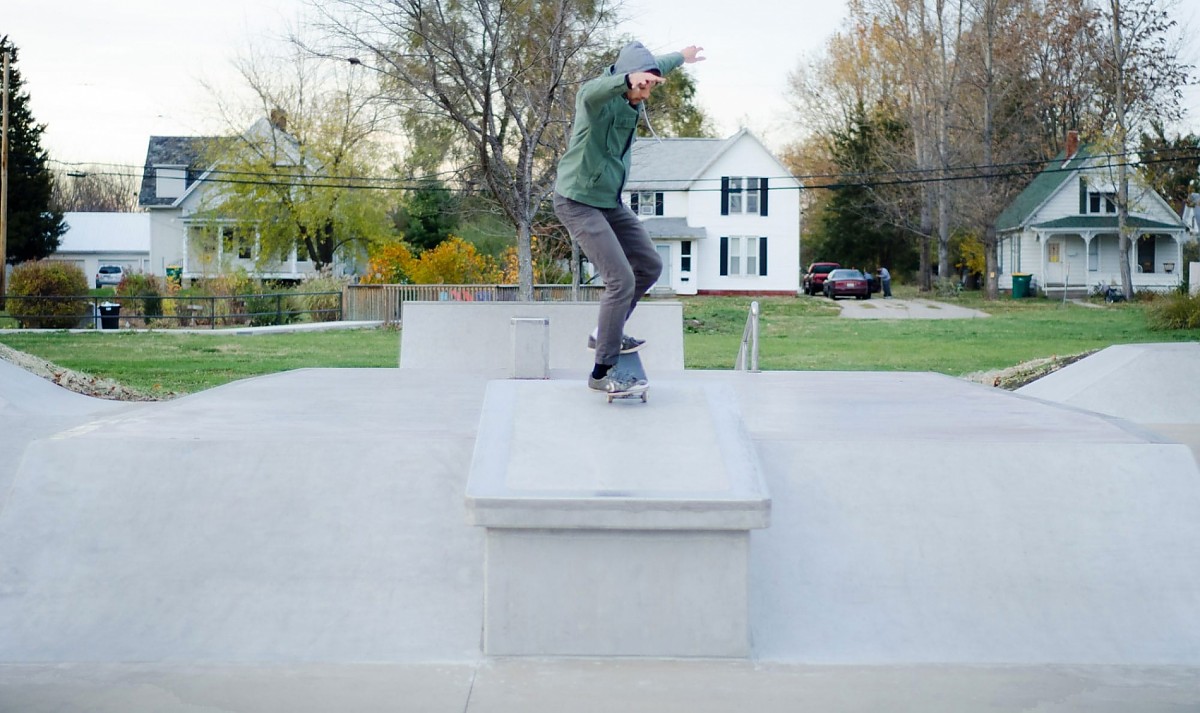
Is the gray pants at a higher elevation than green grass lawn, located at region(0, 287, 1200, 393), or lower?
higher

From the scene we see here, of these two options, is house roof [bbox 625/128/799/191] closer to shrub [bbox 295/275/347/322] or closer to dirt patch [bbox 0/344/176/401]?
shrub [bbox 295/275/347/322]

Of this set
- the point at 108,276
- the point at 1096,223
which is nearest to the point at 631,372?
the point at 1096,223

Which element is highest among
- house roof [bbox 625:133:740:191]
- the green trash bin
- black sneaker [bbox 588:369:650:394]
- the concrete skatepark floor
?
house roof [bbox 625:133:740:191]

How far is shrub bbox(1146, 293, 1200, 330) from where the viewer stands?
2547cm

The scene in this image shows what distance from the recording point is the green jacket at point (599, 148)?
6379 millimetres

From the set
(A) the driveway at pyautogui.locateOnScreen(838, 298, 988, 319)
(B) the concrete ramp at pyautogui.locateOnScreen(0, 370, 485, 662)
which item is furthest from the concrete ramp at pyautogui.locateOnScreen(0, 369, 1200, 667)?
(A) the driveway at pyautogui.locateOnScreen(838, 298, 988, 319)

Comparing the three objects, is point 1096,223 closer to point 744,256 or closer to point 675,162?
point 744,256

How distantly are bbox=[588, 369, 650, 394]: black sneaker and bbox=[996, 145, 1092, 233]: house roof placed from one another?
46567 millimetres

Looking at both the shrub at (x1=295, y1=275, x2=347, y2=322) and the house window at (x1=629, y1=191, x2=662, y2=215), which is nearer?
the shrub at (x1=295, y1=275, x2=347, y2=322)

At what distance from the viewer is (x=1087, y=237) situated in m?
49.3

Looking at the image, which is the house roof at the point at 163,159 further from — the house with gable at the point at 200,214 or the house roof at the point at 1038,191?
the house roof at the point at 1038,191

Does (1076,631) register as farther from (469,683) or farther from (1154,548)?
(469,683)

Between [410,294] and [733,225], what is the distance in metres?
21.2

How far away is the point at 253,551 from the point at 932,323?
101ft
